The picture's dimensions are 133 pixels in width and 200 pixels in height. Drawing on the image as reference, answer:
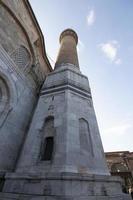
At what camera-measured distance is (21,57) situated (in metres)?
7.20

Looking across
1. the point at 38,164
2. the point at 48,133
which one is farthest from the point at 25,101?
the point at 38,164

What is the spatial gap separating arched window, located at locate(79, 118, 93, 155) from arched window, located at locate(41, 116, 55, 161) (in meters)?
0.94

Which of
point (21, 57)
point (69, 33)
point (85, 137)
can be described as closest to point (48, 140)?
point (85, 137)

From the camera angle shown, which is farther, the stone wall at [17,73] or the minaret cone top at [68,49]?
the minaret cone top at [68,49]

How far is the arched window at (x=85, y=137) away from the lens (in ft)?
14.8

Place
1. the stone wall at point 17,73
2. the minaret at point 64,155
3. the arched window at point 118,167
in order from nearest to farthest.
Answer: the minaret at point 64,155 → the stone wall at point 17,73 → the arched window at point 118,167

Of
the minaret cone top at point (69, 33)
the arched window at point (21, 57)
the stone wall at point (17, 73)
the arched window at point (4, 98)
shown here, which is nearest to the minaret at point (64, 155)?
the stone wall at point (17, 73)

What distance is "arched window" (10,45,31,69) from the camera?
22.0ft

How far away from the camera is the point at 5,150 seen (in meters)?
4.80

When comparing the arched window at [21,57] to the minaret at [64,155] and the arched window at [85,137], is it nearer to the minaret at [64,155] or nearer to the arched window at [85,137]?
the minaret at [64,155]

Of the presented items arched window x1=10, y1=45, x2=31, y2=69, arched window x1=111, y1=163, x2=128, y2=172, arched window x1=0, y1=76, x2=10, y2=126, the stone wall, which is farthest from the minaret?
arched window x1=111, y1=163, x2=128, y2=172

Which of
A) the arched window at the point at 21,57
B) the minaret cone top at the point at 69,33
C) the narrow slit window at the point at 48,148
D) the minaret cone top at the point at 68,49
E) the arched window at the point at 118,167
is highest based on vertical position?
the minaret cone top at the point at 69,33

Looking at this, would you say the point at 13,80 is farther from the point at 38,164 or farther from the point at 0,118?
the point at 38,164

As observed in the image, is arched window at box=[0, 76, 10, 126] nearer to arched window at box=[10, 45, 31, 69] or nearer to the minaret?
the minaret
